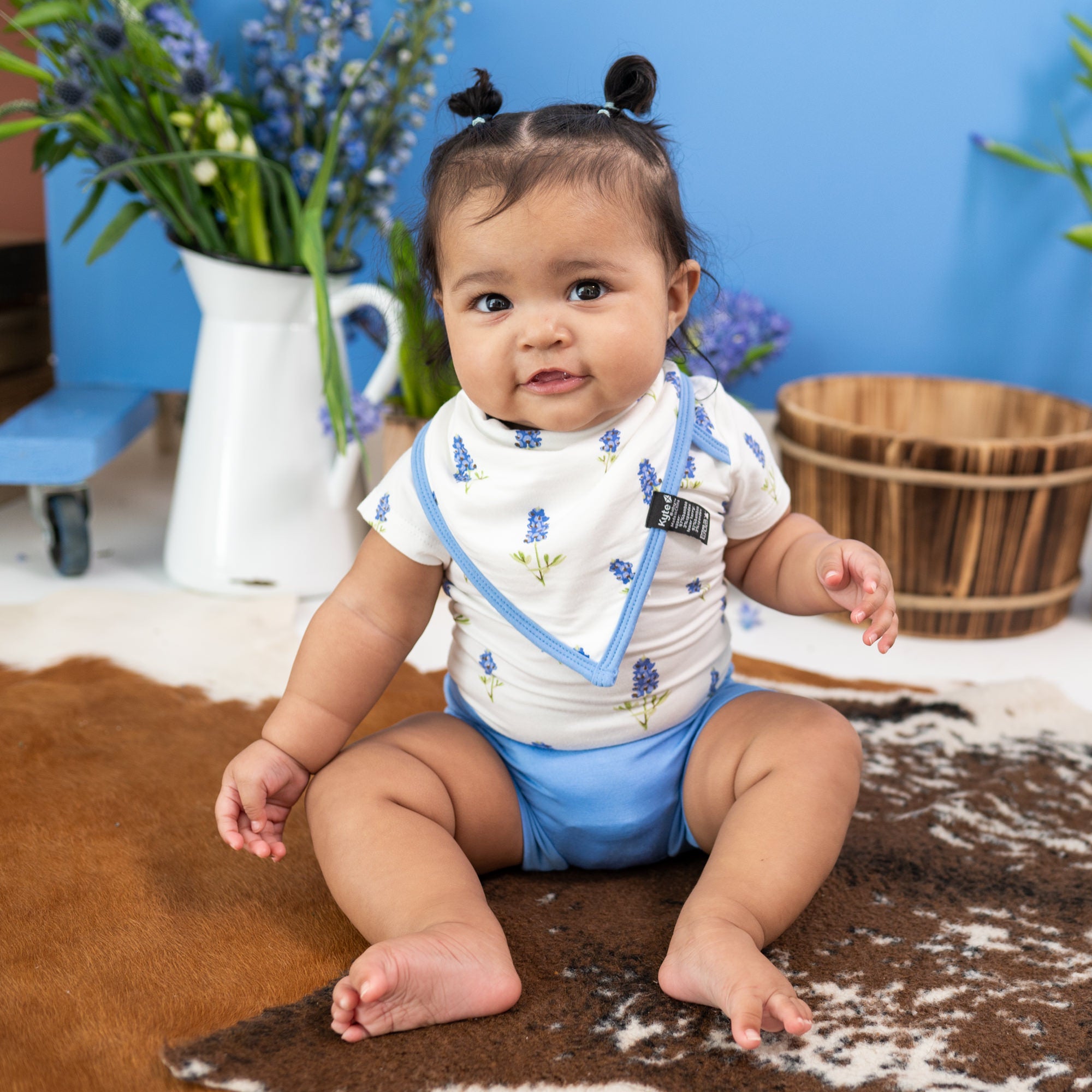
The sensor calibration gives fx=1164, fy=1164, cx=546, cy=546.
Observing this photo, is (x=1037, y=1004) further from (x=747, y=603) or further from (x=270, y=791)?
(x=747, y=603)

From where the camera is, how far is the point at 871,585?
0.77m

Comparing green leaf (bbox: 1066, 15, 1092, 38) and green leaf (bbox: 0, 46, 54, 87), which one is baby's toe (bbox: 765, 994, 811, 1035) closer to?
green leaf (bbox: 0, 46, 54, 87)

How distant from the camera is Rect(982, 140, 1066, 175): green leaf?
1644 mm

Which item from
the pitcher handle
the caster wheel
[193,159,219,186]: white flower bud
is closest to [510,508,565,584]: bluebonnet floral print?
the pitcher handle

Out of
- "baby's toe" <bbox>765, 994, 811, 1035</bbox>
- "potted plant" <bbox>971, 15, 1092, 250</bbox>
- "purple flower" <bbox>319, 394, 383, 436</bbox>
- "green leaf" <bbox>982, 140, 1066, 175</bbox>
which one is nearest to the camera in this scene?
"baby's toe" <bbox>765, 994, 811, 1035</bbox>

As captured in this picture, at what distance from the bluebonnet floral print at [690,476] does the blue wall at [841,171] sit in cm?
95

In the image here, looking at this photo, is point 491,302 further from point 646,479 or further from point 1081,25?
point 1081,25

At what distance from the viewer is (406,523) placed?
86cm

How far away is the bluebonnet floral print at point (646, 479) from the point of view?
822mm

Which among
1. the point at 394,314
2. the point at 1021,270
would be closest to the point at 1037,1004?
the point at 394,314

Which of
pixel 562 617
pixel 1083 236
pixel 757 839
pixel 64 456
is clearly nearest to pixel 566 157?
pixel 562 617

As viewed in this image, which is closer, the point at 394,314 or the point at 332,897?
the point at 332,897

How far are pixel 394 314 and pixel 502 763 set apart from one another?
76 centimetres

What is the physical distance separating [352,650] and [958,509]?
2.69 ft
